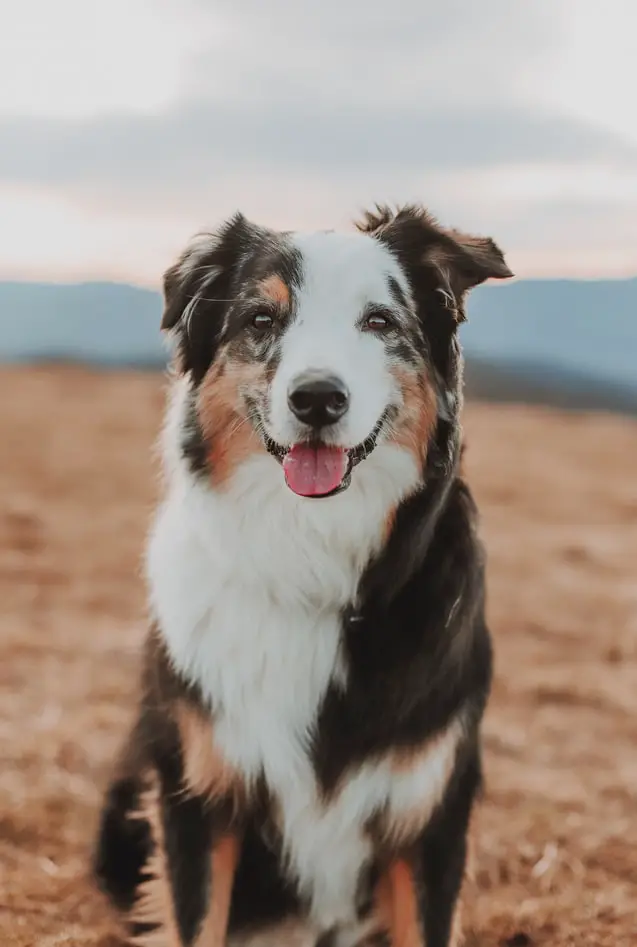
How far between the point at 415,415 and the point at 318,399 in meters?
0.37

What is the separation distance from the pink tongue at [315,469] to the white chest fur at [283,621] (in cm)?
12

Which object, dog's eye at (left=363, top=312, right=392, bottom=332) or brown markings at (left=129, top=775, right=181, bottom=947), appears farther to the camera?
brown markings at (left=129, top=775, right=181, bottom=947)

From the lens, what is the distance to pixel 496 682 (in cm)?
654

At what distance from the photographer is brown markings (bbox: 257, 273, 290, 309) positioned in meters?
3.05

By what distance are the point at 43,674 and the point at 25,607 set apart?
4.58 feet

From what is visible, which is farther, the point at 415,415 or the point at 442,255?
the point at 442,255

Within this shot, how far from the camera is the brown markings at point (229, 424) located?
9.91 ft

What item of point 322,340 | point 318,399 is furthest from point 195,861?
point 322,340

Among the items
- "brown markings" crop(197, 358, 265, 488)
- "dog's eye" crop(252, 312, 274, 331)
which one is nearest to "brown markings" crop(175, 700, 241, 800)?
"brown markings" crop(197, 358, 265, 488)

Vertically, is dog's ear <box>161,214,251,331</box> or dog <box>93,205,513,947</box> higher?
dog's ear <box>161,214,251,331</box>

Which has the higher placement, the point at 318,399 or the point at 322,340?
the point at 322,340

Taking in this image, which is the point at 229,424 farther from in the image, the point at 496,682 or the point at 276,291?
the point at 496,682

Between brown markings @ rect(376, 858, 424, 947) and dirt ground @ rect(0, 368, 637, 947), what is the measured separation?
1.06 feet

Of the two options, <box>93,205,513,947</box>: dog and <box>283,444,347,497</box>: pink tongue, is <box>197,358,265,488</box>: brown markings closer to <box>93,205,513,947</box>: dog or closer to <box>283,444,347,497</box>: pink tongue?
<box>93,205,513,947</box>: dog
